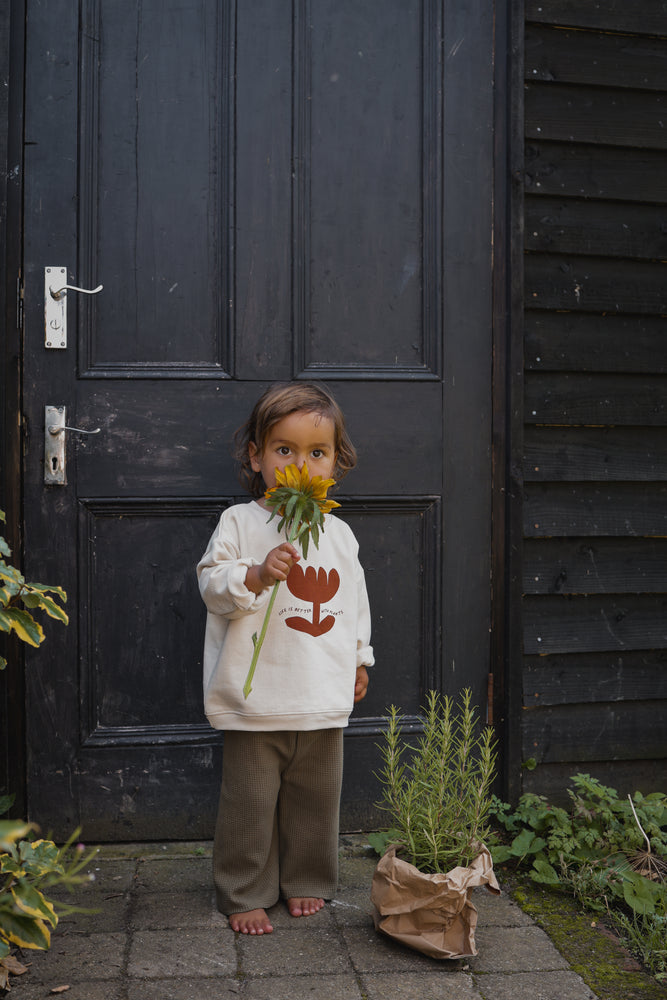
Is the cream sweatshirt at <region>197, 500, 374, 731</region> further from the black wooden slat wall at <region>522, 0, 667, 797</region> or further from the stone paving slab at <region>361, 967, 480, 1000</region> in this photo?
the black wooden slat wall at <region>522, 0, 667, 797</region>

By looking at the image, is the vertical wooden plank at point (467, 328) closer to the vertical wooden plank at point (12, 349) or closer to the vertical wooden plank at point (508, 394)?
the vertical wooden plank at point (508, 394)

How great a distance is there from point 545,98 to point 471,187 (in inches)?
14.7

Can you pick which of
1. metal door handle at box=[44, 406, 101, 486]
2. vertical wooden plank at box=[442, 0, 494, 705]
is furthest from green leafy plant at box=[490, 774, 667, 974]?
metal door handle at box=[44, 406, 101, 486]

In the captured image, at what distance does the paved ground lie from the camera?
2.00 meters

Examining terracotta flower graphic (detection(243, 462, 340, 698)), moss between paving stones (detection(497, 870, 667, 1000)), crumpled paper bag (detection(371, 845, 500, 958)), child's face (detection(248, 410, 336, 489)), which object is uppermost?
child's face (detection(248, 410, 336, 489))

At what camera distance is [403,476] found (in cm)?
287

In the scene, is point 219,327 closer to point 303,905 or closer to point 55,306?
point 55,306

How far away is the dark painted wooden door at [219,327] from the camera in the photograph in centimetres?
271

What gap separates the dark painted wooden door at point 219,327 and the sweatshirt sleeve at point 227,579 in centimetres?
48

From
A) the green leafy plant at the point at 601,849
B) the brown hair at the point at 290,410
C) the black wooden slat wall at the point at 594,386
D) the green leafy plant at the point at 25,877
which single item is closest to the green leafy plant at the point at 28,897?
the green leafy plant at the point at 25,877

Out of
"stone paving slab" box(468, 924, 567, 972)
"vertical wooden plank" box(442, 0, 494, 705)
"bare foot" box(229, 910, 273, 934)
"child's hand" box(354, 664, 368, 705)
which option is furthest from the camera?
"vertical wooden plank" box(442, 0, 494, 705)

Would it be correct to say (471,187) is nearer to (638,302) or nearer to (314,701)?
(638,302)

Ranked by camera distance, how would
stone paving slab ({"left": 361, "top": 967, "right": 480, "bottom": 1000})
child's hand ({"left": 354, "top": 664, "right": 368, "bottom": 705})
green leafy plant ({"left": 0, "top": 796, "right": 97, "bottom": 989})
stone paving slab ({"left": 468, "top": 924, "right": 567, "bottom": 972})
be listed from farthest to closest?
child's hand ({"left": 354, "top": 664, "right": 368, "bottom": 705}) → stone paving slab ({"left": 468, "top": 924, "right": 567, "bottom": 972}) → stone paving slab ({"left": 361, "top": 967, "right": 480, "bottom": 1000}) → green leafy plant ({"left": 0, "top": 796, "right": 97, "bottom": 989})

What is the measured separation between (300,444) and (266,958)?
124 centimetres
